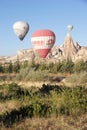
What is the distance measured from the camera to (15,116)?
990 cm

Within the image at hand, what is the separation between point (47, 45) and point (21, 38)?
11.0 meters

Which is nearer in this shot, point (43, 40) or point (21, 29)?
point (43, 40)

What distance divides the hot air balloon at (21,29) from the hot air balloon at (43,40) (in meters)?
8.87

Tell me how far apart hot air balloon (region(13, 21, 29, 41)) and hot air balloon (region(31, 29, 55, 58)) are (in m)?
8.87

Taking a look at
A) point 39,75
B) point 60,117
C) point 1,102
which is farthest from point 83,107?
point 39,75

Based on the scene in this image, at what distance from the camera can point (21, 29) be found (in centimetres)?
7050

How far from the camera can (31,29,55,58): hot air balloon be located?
199ft

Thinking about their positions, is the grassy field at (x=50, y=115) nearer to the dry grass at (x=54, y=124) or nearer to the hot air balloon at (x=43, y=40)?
the dry grass at (x=54, y=124)

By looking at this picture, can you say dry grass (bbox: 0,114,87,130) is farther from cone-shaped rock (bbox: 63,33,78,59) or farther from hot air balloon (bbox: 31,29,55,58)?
cone-shaped rock (bbox: 63,33,78,59)

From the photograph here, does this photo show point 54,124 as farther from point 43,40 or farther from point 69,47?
point 69,47

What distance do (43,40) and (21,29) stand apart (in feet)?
39.2

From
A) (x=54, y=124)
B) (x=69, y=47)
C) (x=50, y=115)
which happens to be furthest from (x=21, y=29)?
(x=69, y=47)

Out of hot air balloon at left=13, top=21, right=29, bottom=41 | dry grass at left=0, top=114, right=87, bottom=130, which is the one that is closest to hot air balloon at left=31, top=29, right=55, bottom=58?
hot air balloon at left=13, top=21, right=29, bottom=41

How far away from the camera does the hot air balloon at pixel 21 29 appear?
231 feet
